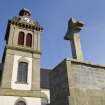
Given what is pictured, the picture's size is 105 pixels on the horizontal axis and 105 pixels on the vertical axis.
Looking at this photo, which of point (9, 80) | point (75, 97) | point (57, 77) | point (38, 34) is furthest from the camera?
point (38, 34)

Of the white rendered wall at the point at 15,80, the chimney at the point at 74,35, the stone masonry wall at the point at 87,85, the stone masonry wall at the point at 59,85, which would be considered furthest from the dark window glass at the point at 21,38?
the stone masonry wall at the point at 87,85

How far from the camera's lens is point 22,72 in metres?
21.3

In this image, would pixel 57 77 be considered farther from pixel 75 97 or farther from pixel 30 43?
pixel 30 43

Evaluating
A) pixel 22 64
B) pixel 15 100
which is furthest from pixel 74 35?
pixel 22 64

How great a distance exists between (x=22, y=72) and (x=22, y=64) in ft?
4.08

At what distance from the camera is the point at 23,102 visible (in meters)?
18.8

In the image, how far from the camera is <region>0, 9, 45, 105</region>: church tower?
19114 mm

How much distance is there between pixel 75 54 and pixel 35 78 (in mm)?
17814

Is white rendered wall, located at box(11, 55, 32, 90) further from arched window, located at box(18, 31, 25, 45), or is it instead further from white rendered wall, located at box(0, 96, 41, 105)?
arched window, located at box(18, 31, 25, 45)

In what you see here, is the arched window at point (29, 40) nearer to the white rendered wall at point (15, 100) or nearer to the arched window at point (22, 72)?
the arched window at point (22, 72)

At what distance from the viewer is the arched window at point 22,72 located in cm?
2066

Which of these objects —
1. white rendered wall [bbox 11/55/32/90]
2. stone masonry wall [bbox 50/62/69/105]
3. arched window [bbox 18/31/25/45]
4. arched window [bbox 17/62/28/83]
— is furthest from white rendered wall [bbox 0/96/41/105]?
stone masonry wall [bbox 50/62/69/105]

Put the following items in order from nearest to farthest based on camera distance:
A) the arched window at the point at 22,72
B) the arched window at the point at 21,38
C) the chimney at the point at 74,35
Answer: the chimney at the point at 74,35 < the arched window at the point at 22,72 < the arched window at the point at 21,38

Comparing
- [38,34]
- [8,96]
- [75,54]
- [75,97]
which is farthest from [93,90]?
[38,34]
